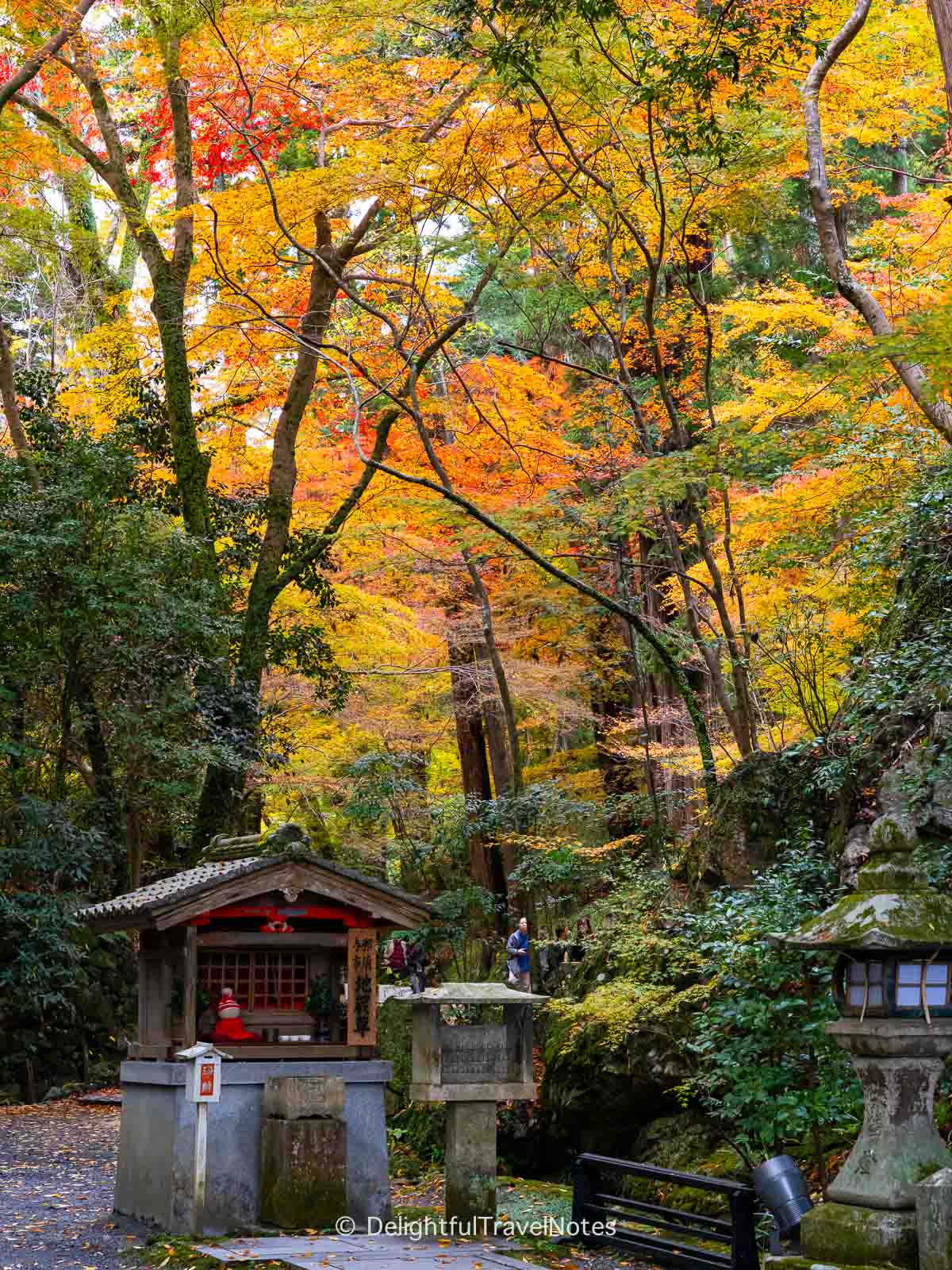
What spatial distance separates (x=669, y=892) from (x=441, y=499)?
587 centimetres

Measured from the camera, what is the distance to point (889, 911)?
6.46m

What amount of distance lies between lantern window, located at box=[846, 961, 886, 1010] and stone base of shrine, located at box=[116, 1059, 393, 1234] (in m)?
5.29

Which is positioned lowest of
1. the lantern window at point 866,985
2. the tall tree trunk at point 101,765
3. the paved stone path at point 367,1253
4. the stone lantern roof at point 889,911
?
the paved stone path at point 367,1253

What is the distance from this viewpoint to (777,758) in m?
13.5

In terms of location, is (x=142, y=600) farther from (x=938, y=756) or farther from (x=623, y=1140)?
(x=938, y=756)

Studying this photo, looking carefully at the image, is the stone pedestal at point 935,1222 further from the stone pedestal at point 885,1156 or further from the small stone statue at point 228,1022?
the small stone statue at point 228,1022

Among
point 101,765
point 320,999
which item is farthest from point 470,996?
point 101,765

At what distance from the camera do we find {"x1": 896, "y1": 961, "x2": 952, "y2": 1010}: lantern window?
6336 millimetres

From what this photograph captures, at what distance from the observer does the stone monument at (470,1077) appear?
10133 mm

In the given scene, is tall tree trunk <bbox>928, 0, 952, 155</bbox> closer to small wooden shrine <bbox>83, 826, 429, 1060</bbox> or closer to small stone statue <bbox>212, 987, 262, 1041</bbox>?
small wooden shrine <bbox>83, 826, 429, 1060</bbox>

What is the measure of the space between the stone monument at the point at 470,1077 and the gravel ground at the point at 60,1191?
2539 millimetres

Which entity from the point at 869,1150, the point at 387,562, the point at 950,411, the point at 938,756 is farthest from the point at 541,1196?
the point at 387,562

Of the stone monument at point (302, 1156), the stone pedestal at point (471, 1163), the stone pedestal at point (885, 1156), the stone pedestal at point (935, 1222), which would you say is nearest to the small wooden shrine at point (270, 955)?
the stone monument at point (302, 1156)

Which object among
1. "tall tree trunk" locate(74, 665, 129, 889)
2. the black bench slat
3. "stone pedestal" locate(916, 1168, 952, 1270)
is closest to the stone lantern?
"stone pedestal" locate(916, 1168, 952, 1270)
